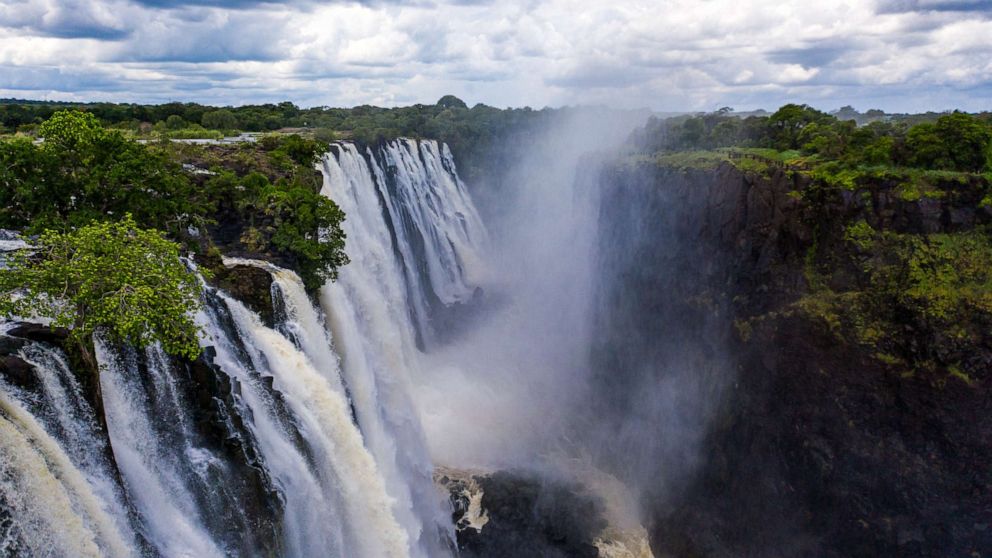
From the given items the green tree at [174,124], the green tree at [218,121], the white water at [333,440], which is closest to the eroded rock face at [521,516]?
the white water at [333,440]

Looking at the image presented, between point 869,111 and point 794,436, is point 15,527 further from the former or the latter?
point 869,111

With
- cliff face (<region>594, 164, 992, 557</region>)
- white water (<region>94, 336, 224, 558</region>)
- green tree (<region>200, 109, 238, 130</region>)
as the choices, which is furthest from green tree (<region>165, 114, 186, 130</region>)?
white water (<region>94, 336, 224, 558</region>)

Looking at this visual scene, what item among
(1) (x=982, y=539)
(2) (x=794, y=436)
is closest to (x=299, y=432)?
(2) (x=794, y=436)

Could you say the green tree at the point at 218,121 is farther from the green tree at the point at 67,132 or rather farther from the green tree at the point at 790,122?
the green tree at the point at 790,122

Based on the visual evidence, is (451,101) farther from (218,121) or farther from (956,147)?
(956,147)

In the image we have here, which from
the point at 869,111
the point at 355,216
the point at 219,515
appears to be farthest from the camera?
the point at 869,111

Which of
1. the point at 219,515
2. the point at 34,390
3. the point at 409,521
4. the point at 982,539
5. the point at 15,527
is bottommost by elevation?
the point at 409,521
